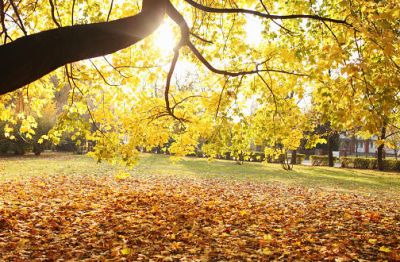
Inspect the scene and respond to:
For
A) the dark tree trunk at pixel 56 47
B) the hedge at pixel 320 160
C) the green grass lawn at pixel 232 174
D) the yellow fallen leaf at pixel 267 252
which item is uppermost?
the dark tree trunk at pixel 56 47

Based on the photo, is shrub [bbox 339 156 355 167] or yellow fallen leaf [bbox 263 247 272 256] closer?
yellow fallen leaf [bbox 263 247 272 256]

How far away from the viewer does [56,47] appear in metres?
2.30

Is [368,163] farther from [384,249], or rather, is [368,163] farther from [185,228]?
[185,228]

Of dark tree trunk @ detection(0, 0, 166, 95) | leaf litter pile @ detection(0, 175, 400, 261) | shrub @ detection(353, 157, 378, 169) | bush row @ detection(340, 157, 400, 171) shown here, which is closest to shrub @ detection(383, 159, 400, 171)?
bush row @ detection(340, 157, 400, 171)

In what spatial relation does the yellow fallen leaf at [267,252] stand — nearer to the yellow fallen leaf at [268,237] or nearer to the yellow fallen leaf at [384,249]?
the yellow fallen leaf at [268,237]

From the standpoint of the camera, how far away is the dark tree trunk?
2.12m

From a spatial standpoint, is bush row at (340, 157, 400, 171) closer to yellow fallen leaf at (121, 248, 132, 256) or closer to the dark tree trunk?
yellow fallen leaf at (121, 248, 132, 256)

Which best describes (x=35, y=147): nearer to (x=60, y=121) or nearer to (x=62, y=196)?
(x=62, y=196)

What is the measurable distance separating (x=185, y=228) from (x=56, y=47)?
3997 millimetres

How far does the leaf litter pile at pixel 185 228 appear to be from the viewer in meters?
3.81

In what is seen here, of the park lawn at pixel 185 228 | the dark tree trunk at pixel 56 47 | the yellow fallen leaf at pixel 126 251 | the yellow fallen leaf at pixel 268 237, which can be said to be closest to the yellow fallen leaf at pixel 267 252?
the park lawn at pixel 185 228

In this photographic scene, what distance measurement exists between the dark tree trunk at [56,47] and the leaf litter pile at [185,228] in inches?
105

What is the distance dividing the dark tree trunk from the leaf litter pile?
105 inches

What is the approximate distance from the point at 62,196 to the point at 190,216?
13.2 feet
